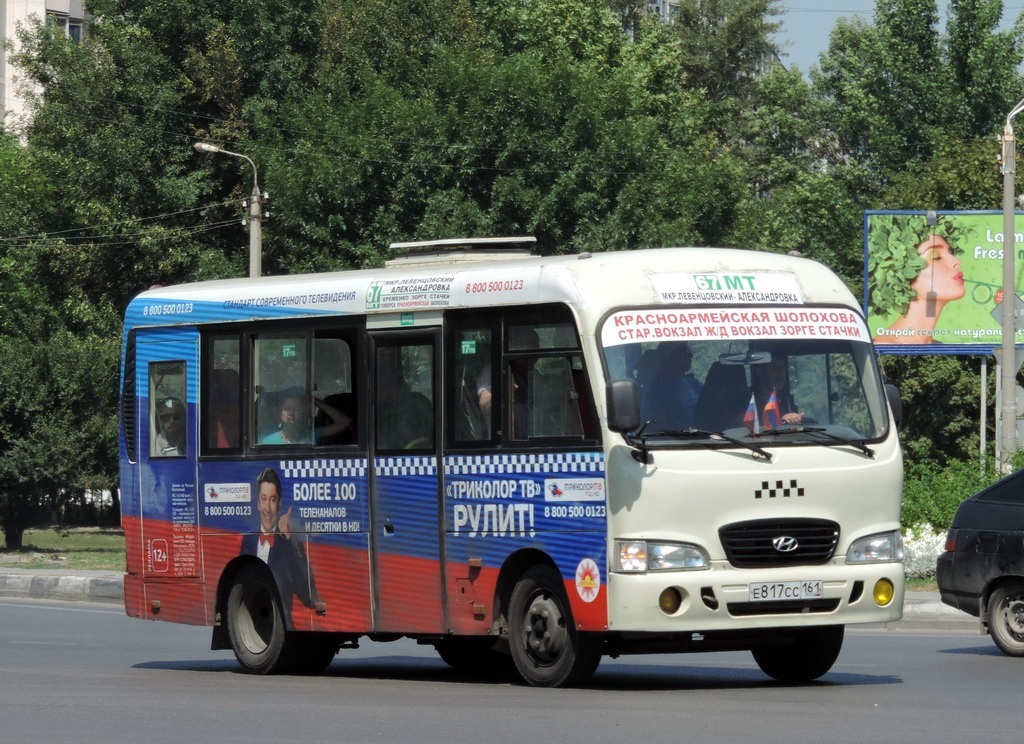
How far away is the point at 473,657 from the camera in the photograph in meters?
Answer: 14.9

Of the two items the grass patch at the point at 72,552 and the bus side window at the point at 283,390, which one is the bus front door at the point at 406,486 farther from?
the grass patch at the point at 72,552

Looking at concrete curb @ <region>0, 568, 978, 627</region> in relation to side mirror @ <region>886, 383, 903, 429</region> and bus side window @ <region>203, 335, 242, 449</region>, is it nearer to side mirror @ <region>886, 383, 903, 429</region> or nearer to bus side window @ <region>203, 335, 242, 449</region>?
bus side window @ <region>203, 335, 242, 449</region>

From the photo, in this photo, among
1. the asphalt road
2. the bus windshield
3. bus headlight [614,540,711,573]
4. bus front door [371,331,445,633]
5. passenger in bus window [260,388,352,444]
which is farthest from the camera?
passenger in bus window [260,388,352,444]

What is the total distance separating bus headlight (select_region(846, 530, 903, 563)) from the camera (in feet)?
40.3

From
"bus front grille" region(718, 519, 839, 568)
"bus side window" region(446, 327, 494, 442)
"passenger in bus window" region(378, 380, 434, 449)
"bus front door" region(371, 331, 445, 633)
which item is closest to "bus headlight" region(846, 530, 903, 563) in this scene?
"bus front grille" region(718, 519, 839, 568)

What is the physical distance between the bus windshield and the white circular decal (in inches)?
32.9

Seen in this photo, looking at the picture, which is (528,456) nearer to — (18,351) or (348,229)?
(18,351)

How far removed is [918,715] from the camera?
35.6 feet

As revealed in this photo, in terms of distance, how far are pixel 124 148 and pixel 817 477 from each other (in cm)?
3777

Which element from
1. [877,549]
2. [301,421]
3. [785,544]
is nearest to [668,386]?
[785,544]

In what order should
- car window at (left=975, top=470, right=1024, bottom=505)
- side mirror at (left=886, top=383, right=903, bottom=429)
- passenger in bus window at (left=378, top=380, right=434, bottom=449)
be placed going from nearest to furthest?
side mirror at (left=886, top=383, right=903, bottom=429)
passenger in bus window at (left=378, top=380, right=434, bottom=449)
car window at (left=975, top=470, right=1024, bottom=505)

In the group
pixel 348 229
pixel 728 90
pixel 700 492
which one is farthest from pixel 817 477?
pixel 728 90

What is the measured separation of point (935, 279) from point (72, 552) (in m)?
16.1

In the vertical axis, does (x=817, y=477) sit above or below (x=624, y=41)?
below
